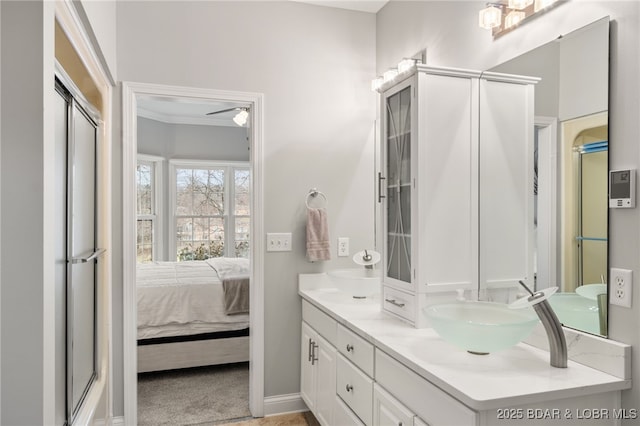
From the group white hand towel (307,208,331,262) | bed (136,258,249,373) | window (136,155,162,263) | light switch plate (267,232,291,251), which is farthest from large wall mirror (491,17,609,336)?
window (136,155,162,263)

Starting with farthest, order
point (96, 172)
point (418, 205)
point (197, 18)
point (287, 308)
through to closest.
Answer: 1. point (287, 308)
2. point (197, 18)
3. point (96, 172)
4. point (418, 205)

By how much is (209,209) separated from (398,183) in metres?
4.95

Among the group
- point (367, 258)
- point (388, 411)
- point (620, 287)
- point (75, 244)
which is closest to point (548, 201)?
point (620, 287)

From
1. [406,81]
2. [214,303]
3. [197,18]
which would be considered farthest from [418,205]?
[214,303]

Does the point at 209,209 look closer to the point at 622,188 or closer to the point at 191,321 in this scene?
the point at 191,321

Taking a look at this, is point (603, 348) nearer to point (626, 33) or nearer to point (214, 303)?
point (626, 33)

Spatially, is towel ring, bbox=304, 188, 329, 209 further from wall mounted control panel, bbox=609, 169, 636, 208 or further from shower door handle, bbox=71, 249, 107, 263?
wall mounted control panel, bbox=609, 169, 636, 208

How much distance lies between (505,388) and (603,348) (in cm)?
42

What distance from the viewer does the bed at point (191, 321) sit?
3.56 m

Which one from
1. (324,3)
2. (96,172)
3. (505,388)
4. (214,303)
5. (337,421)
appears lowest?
(337,421)

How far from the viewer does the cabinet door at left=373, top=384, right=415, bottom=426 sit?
1.61 m

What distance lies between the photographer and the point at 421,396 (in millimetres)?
1510

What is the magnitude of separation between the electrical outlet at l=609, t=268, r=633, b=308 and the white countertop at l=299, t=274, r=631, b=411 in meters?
0.24

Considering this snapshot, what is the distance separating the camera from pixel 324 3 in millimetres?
3039
